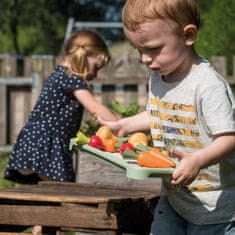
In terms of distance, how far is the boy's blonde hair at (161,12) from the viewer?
321 centimetres

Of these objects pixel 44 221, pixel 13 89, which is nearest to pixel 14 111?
pixel 13 89

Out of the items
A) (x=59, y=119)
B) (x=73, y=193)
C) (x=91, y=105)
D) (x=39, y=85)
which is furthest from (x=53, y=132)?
(x=39, y=85)

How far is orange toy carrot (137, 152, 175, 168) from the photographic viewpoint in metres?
3.04

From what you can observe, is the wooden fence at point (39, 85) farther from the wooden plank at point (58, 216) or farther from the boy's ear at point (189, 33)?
A: the boy's ear at point (189, 33)

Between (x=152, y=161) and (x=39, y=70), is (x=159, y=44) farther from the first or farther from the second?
(x=39, y=70)

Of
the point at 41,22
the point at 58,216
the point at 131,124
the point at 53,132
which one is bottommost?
the point at 58,216

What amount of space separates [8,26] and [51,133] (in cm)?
3110

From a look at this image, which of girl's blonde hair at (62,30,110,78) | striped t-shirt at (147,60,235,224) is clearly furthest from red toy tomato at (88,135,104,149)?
girl's blonde hair at (62,30,110,78)

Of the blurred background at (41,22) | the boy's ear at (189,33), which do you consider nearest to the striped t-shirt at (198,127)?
the boy's ear at (189,33)

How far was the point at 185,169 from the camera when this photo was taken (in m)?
3.00

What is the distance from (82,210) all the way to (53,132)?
1732 millimetres

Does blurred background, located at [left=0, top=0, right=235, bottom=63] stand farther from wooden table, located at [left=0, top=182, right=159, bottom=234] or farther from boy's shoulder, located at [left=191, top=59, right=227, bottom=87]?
boy's shoulder, located at [left=191, top=59, right=227, bottom=87]

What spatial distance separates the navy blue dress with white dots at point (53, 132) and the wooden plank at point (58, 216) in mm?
1436

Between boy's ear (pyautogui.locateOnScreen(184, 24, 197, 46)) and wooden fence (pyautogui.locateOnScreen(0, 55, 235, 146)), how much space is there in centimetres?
571
